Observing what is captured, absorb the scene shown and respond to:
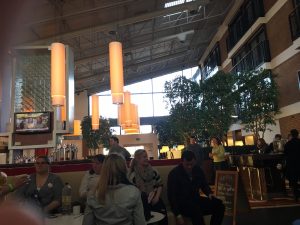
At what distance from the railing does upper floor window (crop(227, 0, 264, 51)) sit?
2186 mm

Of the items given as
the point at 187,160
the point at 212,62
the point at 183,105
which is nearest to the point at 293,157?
the point at 187,160

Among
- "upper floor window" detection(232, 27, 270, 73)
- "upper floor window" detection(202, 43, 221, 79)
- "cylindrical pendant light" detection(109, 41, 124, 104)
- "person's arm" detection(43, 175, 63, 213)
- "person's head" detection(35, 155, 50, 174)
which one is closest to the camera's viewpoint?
"person's arm" detection(43, 175, 63, 213)

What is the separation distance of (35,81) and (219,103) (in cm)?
700

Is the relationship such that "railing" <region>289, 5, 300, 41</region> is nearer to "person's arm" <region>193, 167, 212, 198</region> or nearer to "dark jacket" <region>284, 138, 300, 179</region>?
"dark jacket" <region>284, 138, 300, 179</region>

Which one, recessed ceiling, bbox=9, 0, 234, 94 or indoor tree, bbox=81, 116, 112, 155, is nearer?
recessed ceiling, bbox=9, 0, 234, 94

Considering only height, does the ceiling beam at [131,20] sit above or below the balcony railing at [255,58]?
above

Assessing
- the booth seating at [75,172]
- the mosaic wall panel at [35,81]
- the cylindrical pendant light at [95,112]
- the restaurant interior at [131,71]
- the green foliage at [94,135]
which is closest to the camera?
the booth seating at [75,172]

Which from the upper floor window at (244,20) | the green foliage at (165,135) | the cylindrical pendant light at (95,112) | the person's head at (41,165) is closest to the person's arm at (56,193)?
the person's head at (41,165)

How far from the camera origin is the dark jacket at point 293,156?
5.05m

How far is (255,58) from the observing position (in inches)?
470

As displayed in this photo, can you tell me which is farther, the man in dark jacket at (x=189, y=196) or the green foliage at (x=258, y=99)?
the green foliage at (x=258, y=99)

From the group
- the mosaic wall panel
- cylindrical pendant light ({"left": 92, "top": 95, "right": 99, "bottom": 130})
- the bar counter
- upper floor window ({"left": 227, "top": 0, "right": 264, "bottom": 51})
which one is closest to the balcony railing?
upper floor window ({"left": 227, "top": 0, "right": 264, "bottom": 51})

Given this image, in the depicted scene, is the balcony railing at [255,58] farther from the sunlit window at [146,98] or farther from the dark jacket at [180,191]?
the dark jacket at [180,191]

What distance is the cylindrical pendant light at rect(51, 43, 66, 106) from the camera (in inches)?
178
